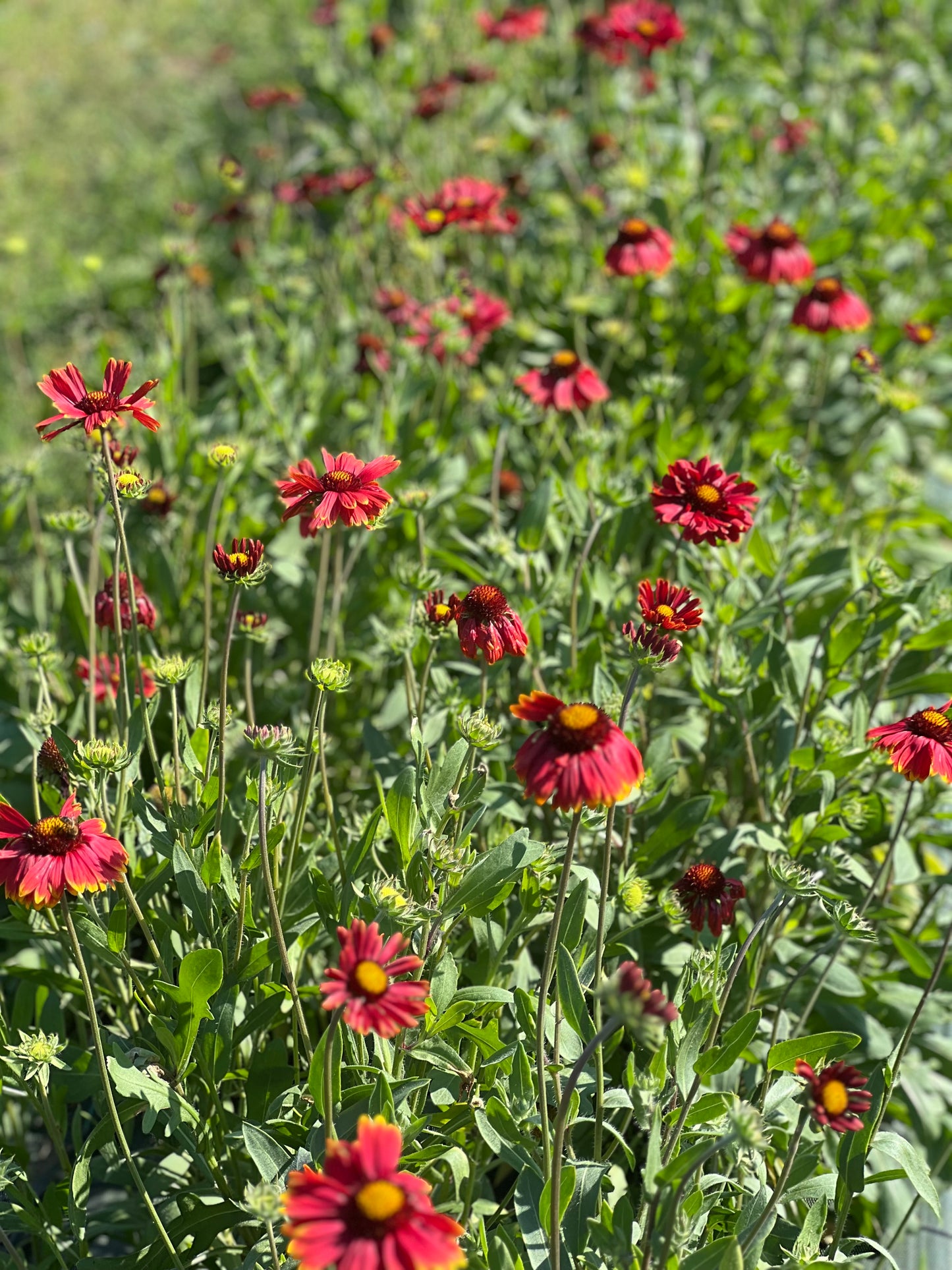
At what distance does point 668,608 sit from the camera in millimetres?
1495

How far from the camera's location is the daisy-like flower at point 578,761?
119 cm

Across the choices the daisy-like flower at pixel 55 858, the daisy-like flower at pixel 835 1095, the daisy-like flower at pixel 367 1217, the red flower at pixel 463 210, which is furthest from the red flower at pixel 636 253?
the daisy-like flower at pixel 367 1217

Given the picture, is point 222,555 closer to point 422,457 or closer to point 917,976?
point 422,457

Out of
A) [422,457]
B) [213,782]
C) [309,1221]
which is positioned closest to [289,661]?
[422,457]

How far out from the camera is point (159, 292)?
3.86 m

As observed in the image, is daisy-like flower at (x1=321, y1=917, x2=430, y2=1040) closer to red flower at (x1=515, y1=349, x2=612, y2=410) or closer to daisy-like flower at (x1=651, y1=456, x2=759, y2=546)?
daisy-like flower at (x1=651, y1=456, x2=759, y2=546)

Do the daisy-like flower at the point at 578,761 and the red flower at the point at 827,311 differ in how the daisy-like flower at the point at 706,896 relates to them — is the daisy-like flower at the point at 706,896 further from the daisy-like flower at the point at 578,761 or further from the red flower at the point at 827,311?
the red flower at the point at 827,311

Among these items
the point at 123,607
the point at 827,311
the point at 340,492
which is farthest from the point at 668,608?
the point at 827,311

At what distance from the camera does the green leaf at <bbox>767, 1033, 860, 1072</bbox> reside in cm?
153

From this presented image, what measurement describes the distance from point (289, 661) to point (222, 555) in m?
1.14

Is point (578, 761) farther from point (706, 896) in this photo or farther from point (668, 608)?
point (706, 896)

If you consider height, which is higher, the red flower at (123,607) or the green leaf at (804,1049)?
the red flower at (123,607)

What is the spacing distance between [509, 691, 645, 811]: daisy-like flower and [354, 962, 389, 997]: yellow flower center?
0.24 metres

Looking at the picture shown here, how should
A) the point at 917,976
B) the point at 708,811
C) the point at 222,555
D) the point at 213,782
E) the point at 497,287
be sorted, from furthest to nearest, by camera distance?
the point at 497,287
the point at 917,976
the point at 708,811
the point at 213,782
the point at 222,555
